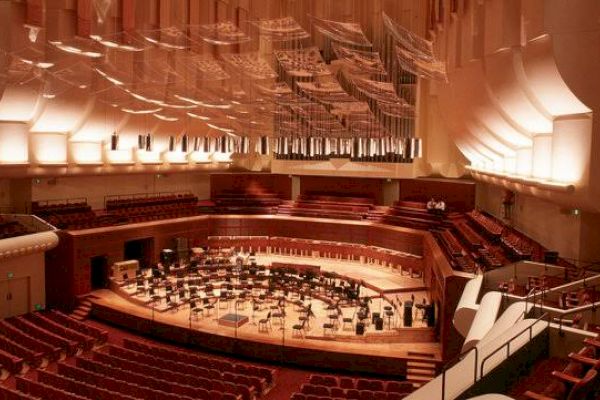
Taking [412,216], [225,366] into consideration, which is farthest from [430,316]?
[412,216]

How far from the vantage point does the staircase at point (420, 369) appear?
11406mm

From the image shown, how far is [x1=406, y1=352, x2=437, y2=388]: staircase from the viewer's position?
11.4 metres

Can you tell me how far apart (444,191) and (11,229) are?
593 inches

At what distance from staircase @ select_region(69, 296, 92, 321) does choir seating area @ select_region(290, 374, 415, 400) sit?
345 inches

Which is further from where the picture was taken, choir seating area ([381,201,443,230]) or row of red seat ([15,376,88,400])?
choir seating area ([381,201,443,230])

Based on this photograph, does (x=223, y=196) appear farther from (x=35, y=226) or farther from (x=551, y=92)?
(x=551, y=92)

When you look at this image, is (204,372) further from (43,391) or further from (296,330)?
(296,330)

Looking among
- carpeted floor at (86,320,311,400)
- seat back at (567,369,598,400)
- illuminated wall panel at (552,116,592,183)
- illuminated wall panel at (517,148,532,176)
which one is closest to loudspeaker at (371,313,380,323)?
carpeted floor at (86,320,311,400)

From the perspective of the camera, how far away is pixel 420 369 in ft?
38.1

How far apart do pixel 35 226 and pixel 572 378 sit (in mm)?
15566

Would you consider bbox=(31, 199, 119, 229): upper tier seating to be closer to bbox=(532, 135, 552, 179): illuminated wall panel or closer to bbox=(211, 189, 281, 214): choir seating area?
bbox=(211, 189, 281, 214): choir seating area

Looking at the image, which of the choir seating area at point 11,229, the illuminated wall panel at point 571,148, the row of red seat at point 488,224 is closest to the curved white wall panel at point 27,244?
the choir seating area at point 11,229

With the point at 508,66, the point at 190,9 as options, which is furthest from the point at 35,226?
the point at 508,66

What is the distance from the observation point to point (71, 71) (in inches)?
490
